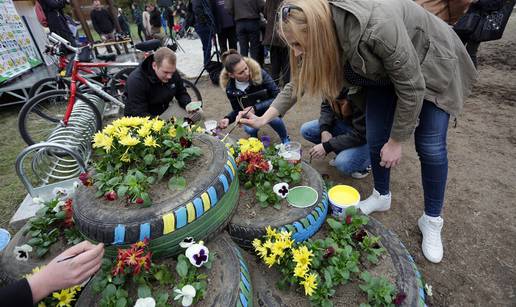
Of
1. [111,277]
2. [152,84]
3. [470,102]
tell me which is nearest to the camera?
[111,277]

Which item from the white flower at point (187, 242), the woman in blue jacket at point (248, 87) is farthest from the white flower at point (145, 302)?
the woman in blue jacket at point (248, 87)

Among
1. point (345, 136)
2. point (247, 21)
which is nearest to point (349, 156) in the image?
point (345, 136)

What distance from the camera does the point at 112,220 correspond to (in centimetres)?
147

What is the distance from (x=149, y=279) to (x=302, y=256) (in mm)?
798

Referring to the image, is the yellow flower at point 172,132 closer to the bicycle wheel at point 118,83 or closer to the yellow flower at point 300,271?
the yellow flower at point 300,271

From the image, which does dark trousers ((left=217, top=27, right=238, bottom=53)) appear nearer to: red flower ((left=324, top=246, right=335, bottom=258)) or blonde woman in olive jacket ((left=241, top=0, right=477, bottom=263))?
blonde woman in olive jacket ((left=241, top=0, right=477, bottom=263))

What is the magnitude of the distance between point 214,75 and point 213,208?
17.2ft

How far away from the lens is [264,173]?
218 cm

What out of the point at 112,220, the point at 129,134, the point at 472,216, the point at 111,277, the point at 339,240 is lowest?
the point at 472,216

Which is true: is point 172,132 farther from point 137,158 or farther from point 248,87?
point 248,87

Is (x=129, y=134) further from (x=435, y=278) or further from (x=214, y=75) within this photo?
(x=214, y=75)

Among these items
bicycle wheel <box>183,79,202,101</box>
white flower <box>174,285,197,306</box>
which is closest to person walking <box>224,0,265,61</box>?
bicycle wheel <box>183,79,202,101</box>

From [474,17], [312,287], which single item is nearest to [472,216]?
[312,287]

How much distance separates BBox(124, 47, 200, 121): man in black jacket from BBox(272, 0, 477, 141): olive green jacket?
2.16 metres
